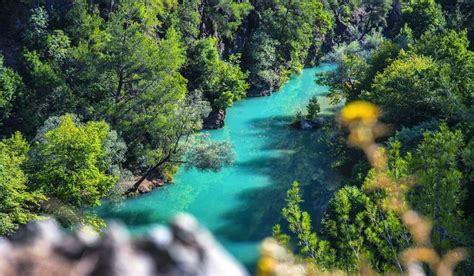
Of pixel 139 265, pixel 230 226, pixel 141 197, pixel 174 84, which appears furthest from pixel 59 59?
pixel 139 265

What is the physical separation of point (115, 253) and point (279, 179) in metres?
28.8

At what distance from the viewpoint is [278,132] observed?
3956 cm

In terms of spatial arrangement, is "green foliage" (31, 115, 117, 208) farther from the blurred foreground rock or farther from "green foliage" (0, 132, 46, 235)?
the blurred foreground rock

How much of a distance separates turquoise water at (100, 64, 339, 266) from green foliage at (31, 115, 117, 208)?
3.72 meters

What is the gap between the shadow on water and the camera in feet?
79.6

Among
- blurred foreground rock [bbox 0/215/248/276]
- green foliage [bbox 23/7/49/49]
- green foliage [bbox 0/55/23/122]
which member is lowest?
blurred foreground rock [bbox 0/215/248/276]

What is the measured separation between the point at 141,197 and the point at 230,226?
5727mm

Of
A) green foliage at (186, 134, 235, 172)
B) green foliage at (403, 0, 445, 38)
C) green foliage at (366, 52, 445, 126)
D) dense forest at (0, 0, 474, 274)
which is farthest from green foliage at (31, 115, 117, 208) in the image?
green foliage at (403, 0, 445, 38)

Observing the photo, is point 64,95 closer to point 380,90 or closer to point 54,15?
point 54,15

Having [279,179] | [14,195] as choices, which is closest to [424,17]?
[279,179]

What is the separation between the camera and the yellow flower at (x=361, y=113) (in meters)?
25.1

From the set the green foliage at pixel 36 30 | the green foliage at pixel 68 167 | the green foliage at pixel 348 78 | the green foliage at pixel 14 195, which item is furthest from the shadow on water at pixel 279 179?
the green foliage at pixel 36 30

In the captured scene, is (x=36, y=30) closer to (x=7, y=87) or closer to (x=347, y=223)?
(x=7, y=87)

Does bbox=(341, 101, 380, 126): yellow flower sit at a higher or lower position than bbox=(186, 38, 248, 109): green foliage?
lower
